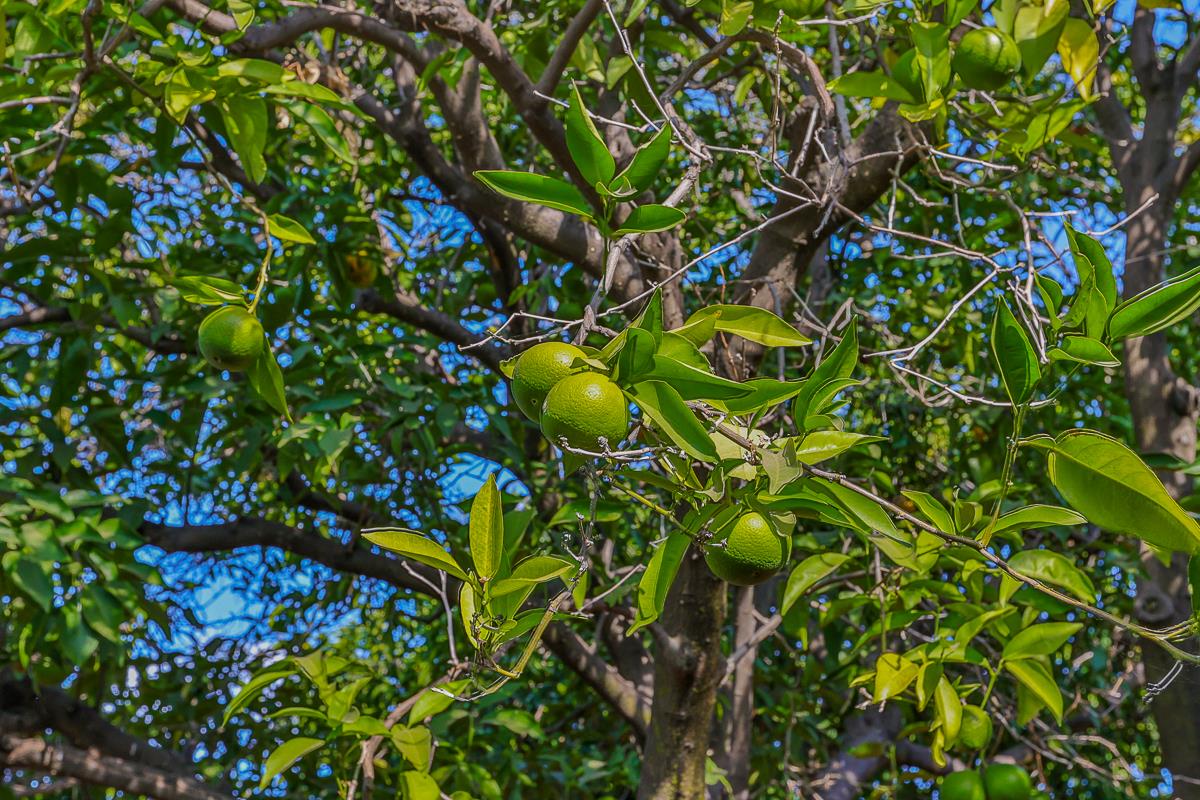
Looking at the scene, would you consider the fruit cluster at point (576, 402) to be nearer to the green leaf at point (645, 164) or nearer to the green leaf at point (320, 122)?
the green leaf at point (645, 164)

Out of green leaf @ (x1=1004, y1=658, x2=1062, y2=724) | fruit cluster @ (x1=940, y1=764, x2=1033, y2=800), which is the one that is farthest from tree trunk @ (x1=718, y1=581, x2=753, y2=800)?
green leaf @ (x1=1004, y1=658, x2=1062, y2=724)

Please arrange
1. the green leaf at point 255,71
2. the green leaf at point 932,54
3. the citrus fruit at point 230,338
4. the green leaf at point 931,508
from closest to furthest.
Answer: the green leaf at point 931,508 → the citrus fruit at point 230,338 → the green leaf at point 932,54 → the green leaf at point 255,71

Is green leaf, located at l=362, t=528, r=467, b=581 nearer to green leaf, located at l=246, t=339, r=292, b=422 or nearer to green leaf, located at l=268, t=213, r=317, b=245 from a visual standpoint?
green leaf, located at l=246, t=339, r=292, b=422

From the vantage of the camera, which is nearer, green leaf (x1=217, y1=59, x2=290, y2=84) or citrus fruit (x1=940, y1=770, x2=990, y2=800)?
green leaf (x1=217, y1=59, x2=290, y2=84)

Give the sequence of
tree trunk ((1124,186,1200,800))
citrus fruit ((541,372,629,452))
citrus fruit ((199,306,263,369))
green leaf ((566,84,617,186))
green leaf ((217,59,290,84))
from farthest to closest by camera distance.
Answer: tree trunk ((1124,186,1200,800)), green leaf ((217,59,290,84)), citrus fruit ((199,306,263,369)), green leaf ((566,84,617,186)), citrus fruit ((541,372,629,452))

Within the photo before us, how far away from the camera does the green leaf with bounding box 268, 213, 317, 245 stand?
1.54 m

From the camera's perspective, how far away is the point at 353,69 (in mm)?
3539

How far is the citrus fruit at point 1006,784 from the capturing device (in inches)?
76.3

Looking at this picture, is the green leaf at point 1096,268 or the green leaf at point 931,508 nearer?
the green leaf at point 1096,268

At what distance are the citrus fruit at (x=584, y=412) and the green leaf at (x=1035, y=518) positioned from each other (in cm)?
45

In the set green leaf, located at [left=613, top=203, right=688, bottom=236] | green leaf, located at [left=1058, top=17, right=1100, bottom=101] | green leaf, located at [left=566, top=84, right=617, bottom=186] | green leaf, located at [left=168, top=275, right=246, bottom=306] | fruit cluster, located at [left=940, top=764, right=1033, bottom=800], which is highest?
green leaf, located at [left=1058, top=17, right=1100, bottom=101]

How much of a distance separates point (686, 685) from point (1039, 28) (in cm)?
123

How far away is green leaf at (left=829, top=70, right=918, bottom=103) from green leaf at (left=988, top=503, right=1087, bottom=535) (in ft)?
2.17

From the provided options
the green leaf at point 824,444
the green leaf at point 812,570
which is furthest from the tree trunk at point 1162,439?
the green leaf at point 824,444
